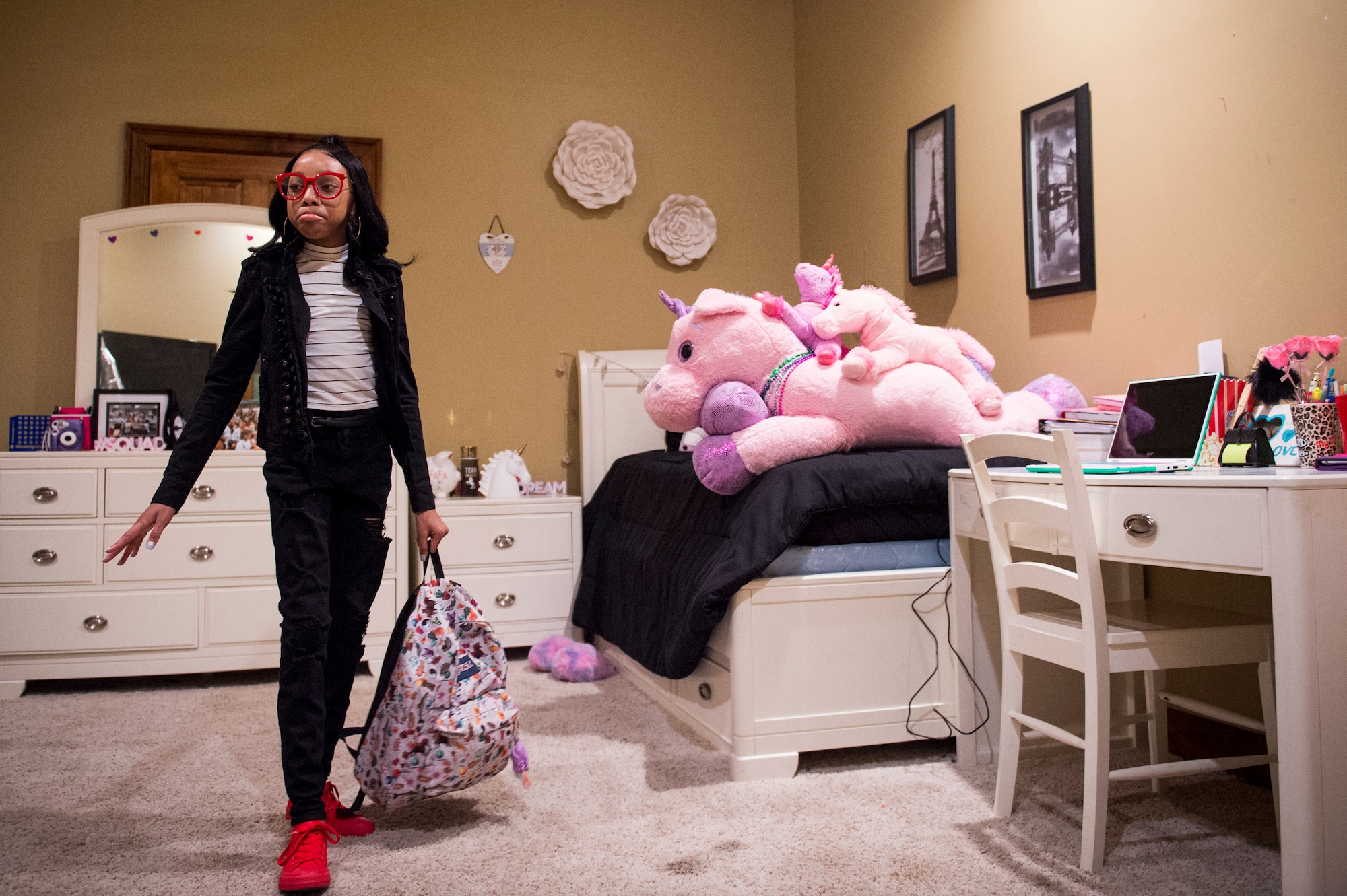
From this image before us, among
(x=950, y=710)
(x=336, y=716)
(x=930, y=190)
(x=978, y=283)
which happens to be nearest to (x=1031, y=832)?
(x=950, y=710)

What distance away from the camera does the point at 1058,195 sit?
2666 millimetres

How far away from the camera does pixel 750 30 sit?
419 centimetres

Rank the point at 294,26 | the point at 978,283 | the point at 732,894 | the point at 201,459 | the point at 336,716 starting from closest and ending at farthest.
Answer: the point at 732,894, the point at 201,459, the point at 336,716, the point at 978,283, the point at 294,26

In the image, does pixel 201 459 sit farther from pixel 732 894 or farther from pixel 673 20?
pixel 673 20

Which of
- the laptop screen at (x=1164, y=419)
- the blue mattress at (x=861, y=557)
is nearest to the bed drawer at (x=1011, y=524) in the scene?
the blue mattress at (x=861, y=557)

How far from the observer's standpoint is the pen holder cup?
5.78 ft

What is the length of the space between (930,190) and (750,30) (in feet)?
4.79

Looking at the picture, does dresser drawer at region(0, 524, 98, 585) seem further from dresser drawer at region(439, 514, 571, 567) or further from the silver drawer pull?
the silver drawer pull

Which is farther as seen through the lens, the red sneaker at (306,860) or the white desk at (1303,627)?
the red sneaker at (306,860)

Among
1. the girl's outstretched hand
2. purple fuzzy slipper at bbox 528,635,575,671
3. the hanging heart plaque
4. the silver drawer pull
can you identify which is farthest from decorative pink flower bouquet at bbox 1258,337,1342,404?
the hanging heart plaque

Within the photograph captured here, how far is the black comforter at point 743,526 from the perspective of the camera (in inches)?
82.1

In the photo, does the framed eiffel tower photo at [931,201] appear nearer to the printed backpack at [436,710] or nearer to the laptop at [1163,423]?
the laptop at [1163,423]

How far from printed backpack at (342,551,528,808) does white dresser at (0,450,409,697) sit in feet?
4.69

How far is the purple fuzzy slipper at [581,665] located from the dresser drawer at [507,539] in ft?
1.49
